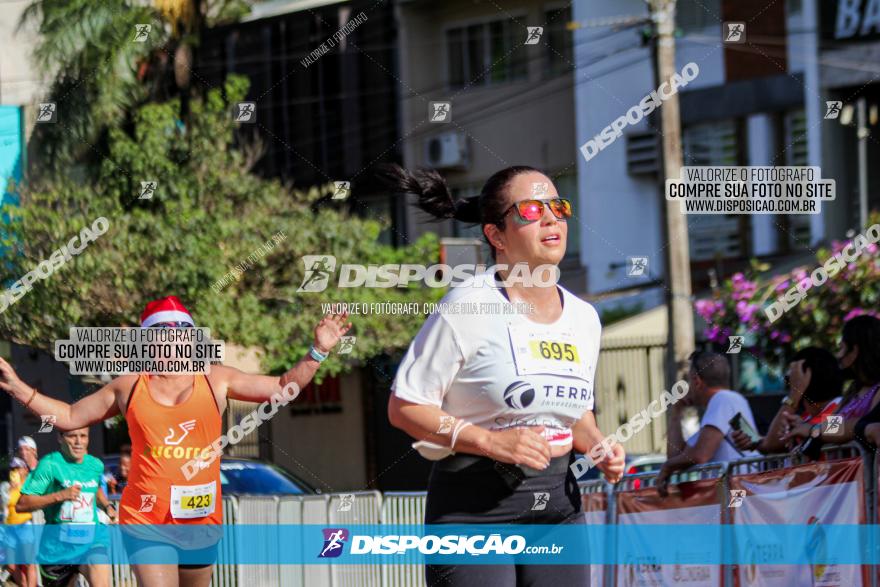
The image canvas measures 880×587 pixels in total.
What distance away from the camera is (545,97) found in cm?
2422

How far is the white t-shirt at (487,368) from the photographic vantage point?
4258 millimetres

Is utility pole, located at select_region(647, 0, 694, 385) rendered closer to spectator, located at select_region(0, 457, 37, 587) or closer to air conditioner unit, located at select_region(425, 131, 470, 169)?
spectator, located at select_region(0, 457, 37, 587)

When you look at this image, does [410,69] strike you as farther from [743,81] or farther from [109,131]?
[109,131]

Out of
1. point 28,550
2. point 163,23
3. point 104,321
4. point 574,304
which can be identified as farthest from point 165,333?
point 163,23

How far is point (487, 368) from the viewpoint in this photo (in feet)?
14.0

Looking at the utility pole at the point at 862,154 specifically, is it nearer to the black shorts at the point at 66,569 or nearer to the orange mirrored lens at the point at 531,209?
the black shorts at the point at 66,569

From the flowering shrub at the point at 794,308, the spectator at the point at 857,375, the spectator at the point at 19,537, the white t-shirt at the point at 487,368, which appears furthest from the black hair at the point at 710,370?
the flowering shrub at the point at 794,308

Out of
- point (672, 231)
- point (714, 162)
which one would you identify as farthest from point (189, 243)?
point (714, 162)

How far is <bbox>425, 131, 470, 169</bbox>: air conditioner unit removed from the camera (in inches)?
979

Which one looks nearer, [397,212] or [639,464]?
[639,464]

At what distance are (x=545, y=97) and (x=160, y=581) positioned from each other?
19.1 m

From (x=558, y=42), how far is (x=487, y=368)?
66.2 feet

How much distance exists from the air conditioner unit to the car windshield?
1284 cm

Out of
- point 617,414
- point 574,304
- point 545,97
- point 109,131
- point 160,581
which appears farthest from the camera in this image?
point 545,97
